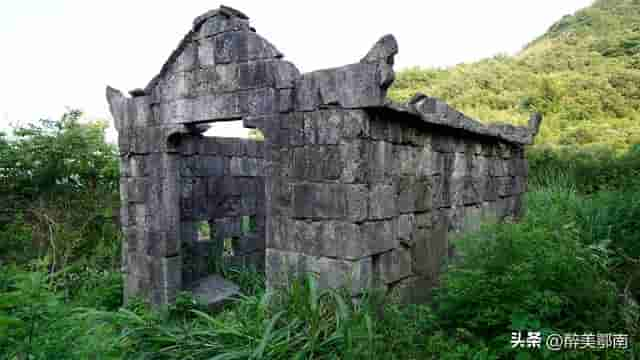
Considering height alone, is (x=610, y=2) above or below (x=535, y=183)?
above

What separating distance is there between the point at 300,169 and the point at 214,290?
300cm

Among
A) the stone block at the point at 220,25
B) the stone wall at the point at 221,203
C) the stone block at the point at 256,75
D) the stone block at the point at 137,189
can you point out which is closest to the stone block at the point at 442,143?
the stone block at the point at 256,75

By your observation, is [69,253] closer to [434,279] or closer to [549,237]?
[434,279]

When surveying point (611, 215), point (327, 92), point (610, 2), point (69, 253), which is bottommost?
point (69, 253)

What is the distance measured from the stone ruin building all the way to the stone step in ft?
0.15

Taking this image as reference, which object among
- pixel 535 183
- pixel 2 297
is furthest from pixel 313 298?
pixel 535 183

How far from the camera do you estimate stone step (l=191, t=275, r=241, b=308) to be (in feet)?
21.3

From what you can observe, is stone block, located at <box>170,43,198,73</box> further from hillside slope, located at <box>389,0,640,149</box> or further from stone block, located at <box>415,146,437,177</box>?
hillside slope, located at <box>389,0,640,149</box>

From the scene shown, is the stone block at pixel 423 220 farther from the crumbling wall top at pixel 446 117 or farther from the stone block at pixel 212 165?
the stone block at pixel 212 165

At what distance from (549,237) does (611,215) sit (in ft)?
12.8

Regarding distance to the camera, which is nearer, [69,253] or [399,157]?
[399,157]

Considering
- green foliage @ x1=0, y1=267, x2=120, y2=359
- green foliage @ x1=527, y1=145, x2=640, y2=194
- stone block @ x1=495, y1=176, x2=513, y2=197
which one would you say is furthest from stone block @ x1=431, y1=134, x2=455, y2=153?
green foliage @ x1=527, y1=145, x2=640, y2=194

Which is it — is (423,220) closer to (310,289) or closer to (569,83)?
(310,289)

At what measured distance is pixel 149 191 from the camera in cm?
641
